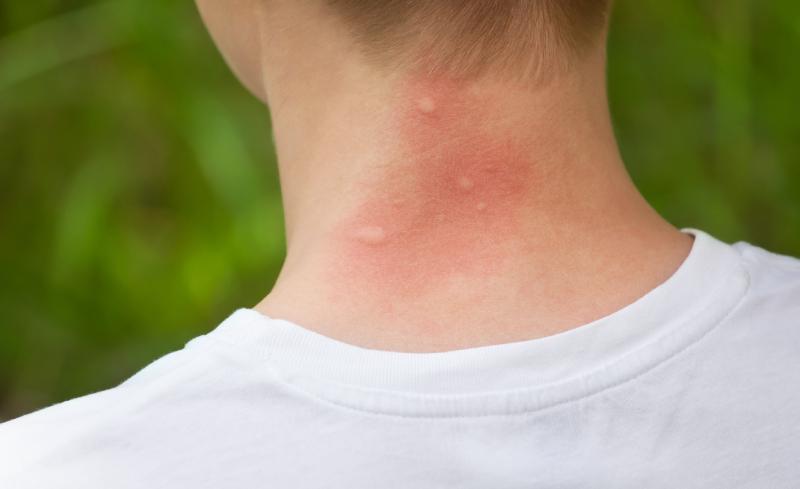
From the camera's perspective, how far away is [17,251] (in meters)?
2.09

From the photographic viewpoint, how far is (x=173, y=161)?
1.99m

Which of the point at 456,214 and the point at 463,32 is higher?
the point at 463,32

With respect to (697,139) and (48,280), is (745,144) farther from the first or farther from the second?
(48,280)

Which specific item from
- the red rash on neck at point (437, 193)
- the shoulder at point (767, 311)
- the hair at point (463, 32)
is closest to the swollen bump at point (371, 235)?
the red rash on neck at point (437, 193)

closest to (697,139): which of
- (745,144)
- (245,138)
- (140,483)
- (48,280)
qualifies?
(745,144)

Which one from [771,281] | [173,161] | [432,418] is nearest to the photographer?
[432,418]

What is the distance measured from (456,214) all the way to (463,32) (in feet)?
0.36

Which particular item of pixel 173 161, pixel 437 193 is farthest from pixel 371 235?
pixel 173 161

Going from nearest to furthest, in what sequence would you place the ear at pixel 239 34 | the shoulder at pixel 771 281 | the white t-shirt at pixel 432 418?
1. the white t-shirt at pixel 432 418
2. the shoulder at pixel 771 281
3. the ear at pixel 239 34

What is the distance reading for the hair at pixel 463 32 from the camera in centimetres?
73

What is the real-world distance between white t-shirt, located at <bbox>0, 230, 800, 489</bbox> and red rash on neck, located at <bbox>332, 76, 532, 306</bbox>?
0.24 feet

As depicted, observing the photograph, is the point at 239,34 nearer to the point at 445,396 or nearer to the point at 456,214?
the point at 456,214

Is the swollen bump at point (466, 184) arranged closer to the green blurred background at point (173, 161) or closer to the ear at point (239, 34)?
the ear at point (239, 34)

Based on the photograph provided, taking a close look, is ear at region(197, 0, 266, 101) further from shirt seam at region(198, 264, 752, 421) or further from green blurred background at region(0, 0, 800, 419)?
green blurred background at region(0, 0, 800, 419)
